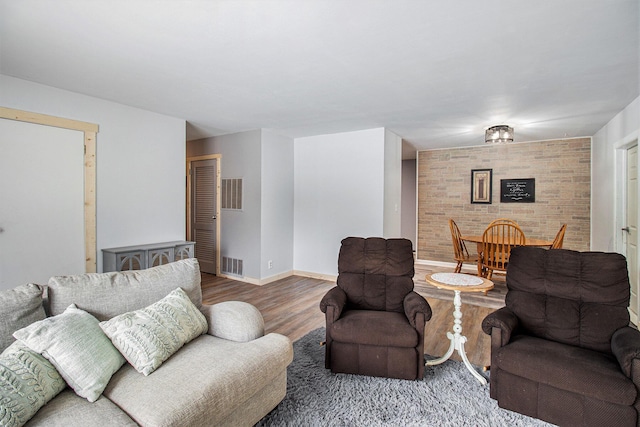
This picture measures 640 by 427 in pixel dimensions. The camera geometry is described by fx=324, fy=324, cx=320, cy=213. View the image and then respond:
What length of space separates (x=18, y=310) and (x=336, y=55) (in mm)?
2443

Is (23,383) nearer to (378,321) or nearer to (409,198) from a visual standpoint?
(378,321)

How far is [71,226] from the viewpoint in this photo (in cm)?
335

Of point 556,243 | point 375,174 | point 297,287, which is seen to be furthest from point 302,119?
point 556,243

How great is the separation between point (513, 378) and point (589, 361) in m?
0.40

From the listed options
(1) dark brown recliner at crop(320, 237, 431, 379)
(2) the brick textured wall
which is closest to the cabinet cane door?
(1) dark brown recliner at crop(320, 237, 431, 379)

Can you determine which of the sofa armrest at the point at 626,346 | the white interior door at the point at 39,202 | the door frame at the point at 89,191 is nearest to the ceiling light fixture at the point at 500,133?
the sofa armrest at the point at 626,346

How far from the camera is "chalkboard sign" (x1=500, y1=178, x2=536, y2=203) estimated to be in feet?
18.6

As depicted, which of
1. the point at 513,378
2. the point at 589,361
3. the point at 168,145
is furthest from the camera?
the point at 168,145

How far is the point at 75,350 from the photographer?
1.40 m

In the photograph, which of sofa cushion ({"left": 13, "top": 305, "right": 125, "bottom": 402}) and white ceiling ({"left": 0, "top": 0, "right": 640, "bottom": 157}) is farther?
white ceiling ({"left": 0, "top": 0, "right": 640, "bottom": 157})

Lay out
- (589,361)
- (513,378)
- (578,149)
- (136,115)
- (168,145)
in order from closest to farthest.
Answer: (589,361) → (513,378) → (136,115) → (168,145) → (578,149)

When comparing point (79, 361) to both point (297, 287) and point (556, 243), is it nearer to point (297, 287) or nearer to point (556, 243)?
point (297, 287)

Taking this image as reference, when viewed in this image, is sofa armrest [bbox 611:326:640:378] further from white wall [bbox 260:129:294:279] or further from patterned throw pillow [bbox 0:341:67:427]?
white wall [bbox 260:129:294:279]

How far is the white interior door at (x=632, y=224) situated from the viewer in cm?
350
